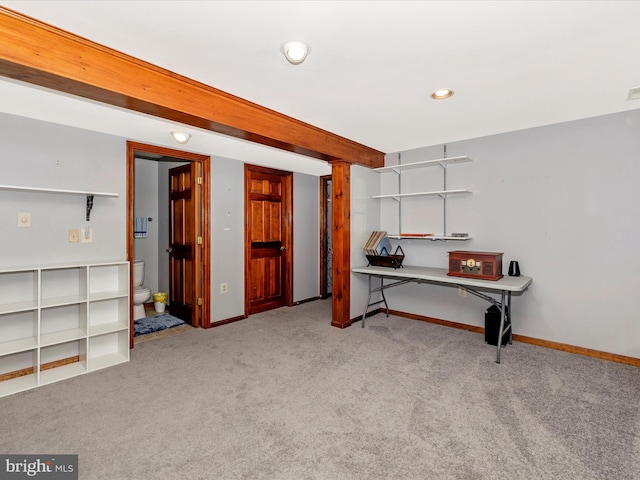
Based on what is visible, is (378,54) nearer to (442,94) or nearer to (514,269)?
(442,94)

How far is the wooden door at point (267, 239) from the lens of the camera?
4398 millimetres

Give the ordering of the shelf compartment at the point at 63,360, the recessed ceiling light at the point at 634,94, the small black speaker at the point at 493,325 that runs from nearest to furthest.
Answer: the recessed ceiling light at the point at 634,94, the shelf compartment at the point at 63,360, the small black speaker at the point at 493,325

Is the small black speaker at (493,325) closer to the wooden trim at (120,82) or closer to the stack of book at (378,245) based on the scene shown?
the stack of book at (378,245)

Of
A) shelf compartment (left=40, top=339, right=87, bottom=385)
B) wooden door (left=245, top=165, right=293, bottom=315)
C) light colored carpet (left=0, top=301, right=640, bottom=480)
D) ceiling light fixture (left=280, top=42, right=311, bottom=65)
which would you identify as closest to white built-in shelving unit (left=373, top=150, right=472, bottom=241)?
light colored carpet (left=0, top=301, right=640, bottom=480)

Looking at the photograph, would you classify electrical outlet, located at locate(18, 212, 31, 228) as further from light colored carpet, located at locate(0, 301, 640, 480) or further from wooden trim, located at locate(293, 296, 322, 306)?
wooden trim, located at locate(293, 296, 322, 306)

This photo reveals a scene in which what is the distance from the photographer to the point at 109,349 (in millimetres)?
3014

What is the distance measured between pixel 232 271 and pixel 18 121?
8.10ft

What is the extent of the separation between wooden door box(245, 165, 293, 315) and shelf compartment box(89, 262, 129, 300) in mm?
1565

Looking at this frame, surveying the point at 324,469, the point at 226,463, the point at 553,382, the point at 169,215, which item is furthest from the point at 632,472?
→ the point at 169,215

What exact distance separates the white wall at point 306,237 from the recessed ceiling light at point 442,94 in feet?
9.19

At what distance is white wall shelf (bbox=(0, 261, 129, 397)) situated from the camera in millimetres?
2475

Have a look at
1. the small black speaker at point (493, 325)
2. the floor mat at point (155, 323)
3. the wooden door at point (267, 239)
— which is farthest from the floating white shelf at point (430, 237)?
the floor mat at point (155, 323)

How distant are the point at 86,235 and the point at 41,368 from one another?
118 centimetres

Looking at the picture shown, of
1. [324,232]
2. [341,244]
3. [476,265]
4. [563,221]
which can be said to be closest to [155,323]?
[341,244]
